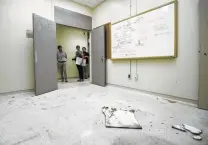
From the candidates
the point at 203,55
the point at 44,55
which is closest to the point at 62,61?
the point at 44,55

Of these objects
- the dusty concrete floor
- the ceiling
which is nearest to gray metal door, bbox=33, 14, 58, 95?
the dusty concrete floor

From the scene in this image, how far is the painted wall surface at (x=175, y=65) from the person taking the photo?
2230 mm

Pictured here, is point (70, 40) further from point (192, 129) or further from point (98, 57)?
point (192, 129)

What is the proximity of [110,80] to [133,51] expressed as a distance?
1316 mm

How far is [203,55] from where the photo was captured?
79.9 inches

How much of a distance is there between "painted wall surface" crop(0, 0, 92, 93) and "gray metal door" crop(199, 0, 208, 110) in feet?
12.5

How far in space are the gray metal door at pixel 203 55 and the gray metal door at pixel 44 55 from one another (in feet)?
11.2

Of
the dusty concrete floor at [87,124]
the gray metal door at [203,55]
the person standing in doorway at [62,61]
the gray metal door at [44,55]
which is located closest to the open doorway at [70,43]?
the person standing in doorway at [62,61]

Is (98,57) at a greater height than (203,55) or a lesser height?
greater

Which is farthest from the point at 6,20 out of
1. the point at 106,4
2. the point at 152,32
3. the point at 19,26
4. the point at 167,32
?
the point at 167,32

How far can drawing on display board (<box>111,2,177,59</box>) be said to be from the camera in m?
2.49

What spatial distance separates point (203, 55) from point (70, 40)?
18.9ft

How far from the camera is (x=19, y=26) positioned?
326 cm

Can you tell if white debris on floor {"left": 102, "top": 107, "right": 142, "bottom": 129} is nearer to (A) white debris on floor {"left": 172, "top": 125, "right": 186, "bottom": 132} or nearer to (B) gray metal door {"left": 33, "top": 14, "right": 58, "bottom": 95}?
(A) white debris on floor {"left": 172, "top": 125, "right": 186, "bottom": 132}
